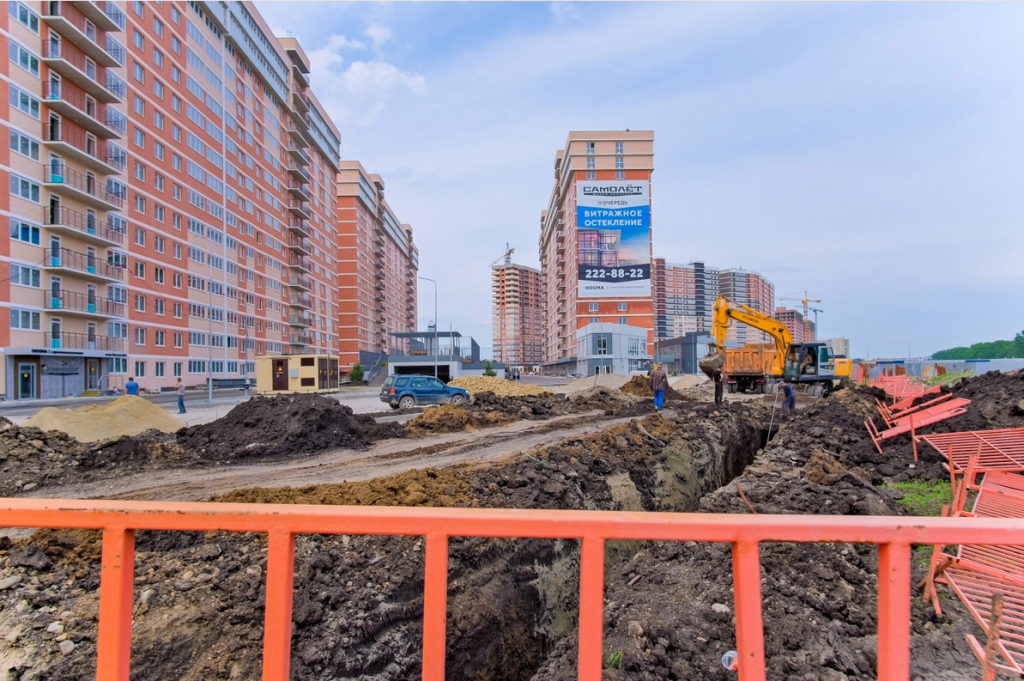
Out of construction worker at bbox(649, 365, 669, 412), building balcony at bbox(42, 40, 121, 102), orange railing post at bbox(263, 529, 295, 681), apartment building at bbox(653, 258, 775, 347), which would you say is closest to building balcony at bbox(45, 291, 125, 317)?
building balcony at bbox(42, 40, 121, 102)

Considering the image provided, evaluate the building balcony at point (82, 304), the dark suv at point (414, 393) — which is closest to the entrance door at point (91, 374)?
the building balcony at point (82, 304)

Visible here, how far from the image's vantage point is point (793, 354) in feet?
89.2

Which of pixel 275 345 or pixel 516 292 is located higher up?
pixel 516 292

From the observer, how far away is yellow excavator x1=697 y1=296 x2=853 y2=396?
1012 inches

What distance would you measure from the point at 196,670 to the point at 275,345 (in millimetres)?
68644

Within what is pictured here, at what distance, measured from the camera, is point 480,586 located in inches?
223

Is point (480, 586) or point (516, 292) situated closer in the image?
point (480, 586)

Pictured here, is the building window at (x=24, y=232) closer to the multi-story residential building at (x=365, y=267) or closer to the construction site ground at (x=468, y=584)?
the construction site ground at (x=468, y=584)

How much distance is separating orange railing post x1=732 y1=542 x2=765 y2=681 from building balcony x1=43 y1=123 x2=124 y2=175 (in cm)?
4604

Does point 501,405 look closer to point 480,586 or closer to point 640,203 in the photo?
point 480,586

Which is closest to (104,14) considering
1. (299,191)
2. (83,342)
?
(83,342)

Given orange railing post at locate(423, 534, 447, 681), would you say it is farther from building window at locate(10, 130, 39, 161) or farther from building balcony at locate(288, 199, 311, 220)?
building balcony at locate(288, 199, 311, 220)

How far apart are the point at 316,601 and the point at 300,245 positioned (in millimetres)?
76328

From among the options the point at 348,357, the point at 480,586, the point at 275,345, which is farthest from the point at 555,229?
the point at 480,586
